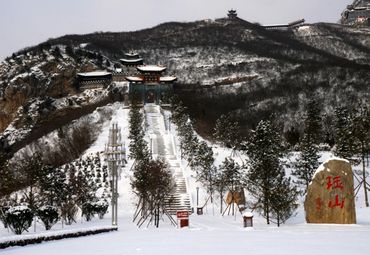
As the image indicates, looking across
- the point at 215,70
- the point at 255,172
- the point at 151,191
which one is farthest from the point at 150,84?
the point at 151,191

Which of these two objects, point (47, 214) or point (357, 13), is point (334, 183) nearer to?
point (47, 214)

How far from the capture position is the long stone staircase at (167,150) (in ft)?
89.9

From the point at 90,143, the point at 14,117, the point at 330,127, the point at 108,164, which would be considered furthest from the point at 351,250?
the point at 14,117

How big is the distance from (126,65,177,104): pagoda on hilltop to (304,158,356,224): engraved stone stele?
4069 centimetres

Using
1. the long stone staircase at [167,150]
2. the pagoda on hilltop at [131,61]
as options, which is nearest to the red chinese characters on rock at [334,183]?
the long stone staircase at [167,150]

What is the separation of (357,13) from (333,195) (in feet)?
430

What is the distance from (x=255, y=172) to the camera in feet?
75.1

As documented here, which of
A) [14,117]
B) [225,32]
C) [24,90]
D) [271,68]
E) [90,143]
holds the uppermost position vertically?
[225,32]

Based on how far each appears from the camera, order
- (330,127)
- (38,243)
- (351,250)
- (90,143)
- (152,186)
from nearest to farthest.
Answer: (351,250), (38,243), (152,186), (90,143), (330,127)

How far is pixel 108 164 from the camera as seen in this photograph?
1336 inches

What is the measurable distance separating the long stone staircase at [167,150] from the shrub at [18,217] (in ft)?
33.6

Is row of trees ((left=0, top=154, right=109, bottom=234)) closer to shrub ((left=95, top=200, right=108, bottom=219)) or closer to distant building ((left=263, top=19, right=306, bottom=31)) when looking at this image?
shrub ((left=95, top=200, right=108, bottom=219))

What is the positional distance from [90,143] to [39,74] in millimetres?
34852

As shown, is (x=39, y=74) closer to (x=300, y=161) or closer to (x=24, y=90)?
→ (x=24, y=90)
